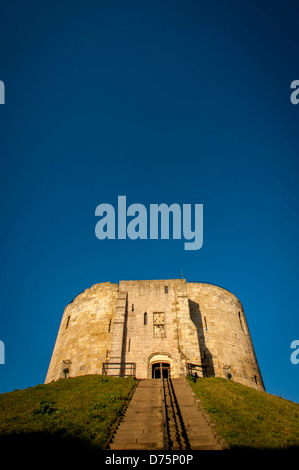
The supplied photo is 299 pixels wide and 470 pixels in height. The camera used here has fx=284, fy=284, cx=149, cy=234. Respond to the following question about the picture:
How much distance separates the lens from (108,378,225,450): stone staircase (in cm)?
977

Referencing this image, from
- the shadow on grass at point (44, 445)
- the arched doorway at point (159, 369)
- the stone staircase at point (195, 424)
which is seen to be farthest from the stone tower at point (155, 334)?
the shadow on grass at point (44, 445)

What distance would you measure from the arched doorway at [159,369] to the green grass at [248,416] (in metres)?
5.98

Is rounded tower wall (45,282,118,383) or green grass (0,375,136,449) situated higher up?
rounded tower wall (45,282,118,383)

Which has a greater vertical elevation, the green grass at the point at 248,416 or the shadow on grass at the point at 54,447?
the green grass at the point at 248,416

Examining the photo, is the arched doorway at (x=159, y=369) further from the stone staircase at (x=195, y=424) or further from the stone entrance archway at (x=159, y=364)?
the stone staircase at (x=195, y=424)

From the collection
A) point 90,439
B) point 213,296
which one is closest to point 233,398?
point 90,439

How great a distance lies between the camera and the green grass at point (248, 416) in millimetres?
10509

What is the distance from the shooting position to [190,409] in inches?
562

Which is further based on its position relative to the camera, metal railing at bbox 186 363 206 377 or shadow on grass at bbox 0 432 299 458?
metal railing at bbox 186 363 206 377

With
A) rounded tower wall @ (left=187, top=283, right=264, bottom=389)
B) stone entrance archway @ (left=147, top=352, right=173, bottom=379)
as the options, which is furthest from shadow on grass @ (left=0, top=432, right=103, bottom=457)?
rounded tower wall @ (left=187, top=283, right=264, bottom=389)

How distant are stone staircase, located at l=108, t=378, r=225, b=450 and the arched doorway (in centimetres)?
830

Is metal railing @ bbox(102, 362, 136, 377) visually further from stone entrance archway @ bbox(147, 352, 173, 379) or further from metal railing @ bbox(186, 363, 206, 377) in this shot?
metal railing @ bbox(186, 363, 206, 377)

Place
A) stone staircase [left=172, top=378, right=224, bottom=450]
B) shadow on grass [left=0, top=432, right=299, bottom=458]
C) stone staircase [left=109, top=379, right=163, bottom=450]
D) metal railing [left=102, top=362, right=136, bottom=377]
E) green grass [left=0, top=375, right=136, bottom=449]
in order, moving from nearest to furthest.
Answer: shadow on grass [left=0, top=432, right=299, bottom=458] < stone staircase [left=109, top=379, right=163, bottom=450] < stone staircase [left=172, top=378, right=224, bottom=450] < green grass [left=0, top=375, right=136, bottom=449] < metal railing [left=102, top=362, right=136, bottom=377]

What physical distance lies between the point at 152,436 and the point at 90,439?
7.44 feet
